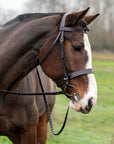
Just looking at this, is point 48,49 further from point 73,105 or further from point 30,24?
point 73,105

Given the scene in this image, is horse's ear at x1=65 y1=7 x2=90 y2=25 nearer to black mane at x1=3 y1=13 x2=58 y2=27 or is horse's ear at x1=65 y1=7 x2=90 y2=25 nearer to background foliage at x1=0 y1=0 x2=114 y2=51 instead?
black mane at x1=3 y1=13 x2=58 y2=27

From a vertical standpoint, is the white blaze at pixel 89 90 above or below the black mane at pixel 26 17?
below

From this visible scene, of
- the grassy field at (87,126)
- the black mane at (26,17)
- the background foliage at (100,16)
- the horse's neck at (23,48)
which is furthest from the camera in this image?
the background foliage at (100,16)

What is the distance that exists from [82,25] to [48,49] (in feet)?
1.44

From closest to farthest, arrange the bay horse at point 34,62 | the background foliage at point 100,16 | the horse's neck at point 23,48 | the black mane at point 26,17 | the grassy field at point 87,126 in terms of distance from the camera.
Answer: the bay horse at point 34,62
the horse's neck at point 23,48
the black mane at point 26,17
the grassy field at point 87,126
the background foliage at point 100,16

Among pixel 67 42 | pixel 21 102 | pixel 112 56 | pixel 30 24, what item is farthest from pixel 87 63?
pixel 112 56

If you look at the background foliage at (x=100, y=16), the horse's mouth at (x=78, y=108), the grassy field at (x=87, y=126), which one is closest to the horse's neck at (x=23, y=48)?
the horse's mouth at (x=78, y=108)

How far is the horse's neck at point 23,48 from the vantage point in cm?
350

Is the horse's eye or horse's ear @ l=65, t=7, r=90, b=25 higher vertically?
horse's ear @ l=65, t=7, r=90, b=25

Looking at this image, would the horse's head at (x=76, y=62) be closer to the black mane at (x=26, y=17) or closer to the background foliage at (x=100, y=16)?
the black mane at (x=26, y=17)

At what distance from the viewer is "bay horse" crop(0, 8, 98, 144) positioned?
3.26 m

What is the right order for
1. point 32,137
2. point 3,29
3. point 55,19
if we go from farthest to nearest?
1. point 32,137
2. point 3,29
3. point 55,19

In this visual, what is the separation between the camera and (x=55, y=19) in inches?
137

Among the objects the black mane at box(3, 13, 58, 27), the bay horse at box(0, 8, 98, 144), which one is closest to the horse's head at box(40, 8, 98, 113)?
the bay horse at box(0, 8, 98, 144)
